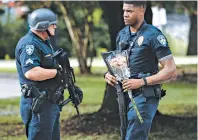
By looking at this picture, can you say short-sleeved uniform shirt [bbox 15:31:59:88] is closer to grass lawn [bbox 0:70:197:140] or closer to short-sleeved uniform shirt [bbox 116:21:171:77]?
short-sleeved uniform shirt [bbox 116:21:171:77]

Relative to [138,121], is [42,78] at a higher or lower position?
higher

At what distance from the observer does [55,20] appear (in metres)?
5.77

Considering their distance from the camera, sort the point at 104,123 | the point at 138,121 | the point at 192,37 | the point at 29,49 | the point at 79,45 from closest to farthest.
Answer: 1. the point at 138,121
2. the point at 29,49
3. the point at 104,123
4. the point at 79,45
5. the point at 192,37

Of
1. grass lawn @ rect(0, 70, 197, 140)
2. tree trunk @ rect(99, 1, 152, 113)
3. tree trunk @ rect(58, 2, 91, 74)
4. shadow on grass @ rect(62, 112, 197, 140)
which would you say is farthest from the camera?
tree trunk @ rect(58, 2, 91, 74)

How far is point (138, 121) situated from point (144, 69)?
473 mm

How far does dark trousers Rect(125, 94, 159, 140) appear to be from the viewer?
5398 mm

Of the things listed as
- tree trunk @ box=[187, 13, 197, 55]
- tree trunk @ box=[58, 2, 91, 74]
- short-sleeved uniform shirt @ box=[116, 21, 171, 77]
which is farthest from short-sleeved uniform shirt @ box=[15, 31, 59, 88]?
tree trunk @ box=[187, 13, 197, 55]

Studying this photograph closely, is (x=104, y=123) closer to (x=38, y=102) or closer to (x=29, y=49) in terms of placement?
(x=38, y=102)

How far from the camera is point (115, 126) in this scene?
9.85 metres

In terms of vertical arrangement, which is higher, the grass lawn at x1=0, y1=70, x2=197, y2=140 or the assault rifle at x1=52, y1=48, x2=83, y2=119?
the assault rifle at x1=52, y1=48, x2=83, y2=119

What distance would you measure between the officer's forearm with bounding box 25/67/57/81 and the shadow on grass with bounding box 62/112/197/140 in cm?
384

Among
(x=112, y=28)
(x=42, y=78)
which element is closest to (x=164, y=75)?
(x=42, y=78)

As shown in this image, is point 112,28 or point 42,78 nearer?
point 42,78

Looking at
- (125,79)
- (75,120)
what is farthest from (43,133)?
(75,120)
